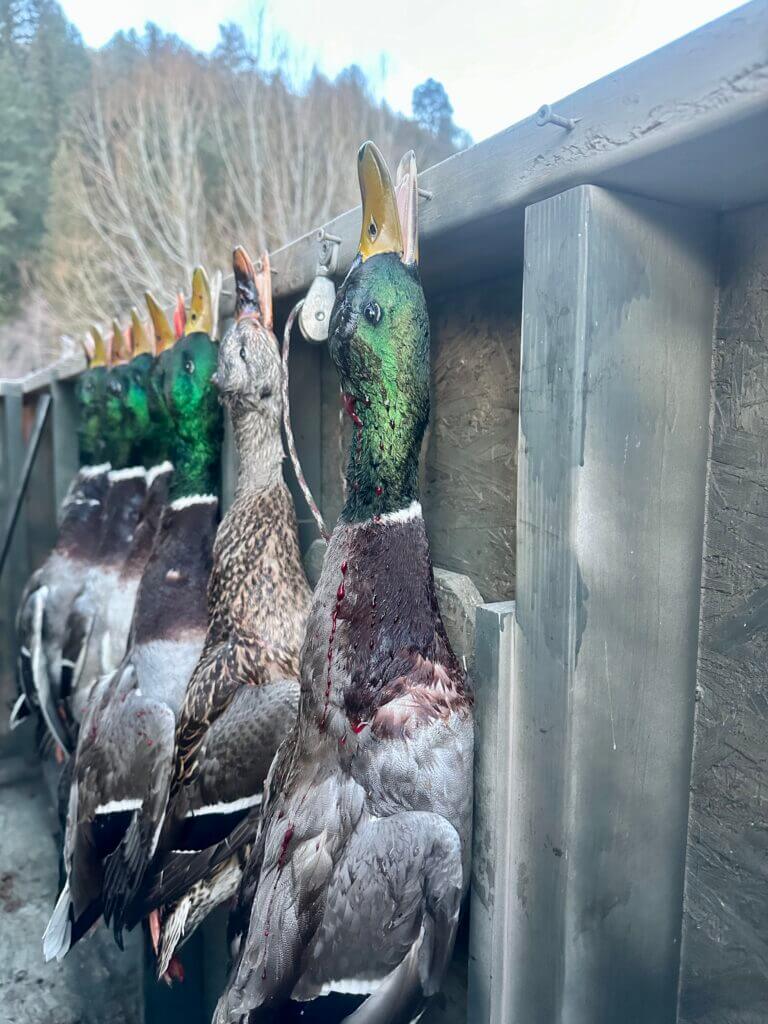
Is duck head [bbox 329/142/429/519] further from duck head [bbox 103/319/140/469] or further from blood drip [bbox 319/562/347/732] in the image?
duck head [bbox 103/319/140/469]

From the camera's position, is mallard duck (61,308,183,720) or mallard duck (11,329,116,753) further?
mallard duck (11,329,116,753)

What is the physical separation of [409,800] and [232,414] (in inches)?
47.1

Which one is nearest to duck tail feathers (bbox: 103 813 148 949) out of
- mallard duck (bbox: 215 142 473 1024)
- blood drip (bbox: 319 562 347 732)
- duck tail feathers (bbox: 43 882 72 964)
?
duck tail feathers (bbox: 43 882 72 964)

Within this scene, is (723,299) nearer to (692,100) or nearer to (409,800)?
(692,100)

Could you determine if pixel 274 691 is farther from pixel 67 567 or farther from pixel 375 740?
pixel 67 567

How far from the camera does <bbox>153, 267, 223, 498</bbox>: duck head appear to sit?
2227 mm

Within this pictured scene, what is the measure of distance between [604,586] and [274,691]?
36.1 inches

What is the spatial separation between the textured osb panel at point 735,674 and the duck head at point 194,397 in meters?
1.46

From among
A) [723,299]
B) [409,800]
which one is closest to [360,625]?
[409,800]

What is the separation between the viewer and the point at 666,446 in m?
1.17

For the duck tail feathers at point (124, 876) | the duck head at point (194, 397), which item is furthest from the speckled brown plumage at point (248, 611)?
the duck head at point (194, 397)

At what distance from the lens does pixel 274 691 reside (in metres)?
1.76

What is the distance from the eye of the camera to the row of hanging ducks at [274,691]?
1.24 m

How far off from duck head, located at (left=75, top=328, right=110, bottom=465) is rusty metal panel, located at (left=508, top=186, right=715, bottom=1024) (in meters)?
2.45
